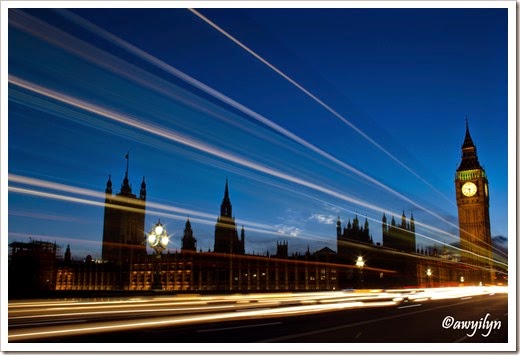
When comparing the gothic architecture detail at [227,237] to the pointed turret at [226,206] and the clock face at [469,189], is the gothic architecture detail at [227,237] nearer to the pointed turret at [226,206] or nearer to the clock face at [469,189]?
the pointed turret at [226,206]

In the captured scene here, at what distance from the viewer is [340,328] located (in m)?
10.6

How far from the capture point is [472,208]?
84000 mm

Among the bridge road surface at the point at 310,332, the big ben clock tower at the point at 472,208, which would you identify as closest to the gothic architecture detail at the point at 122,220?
the big ben clock tower at the point at 472,208

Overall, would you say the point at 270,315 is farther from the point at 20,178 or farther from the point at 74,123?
the point at 74,123

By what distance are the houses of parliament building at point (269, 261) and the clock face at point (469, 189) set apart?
164mm

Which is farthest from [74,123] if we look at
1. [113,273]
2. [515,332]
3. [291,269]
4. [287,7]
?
[113,273]

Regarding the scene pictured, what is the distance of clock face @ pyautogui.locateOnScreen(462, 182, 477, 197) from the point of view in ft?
273

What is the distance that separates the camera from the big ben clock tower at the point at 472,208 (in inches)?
3187

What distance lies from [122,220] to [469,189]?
62067mm

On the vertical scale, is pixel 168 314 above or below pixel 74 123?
below

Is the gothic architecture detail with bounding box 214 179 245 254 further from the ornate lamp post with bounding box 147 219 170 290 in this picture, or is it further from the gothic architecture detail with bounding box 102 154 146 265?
the ornate lamp post with bounding box 147 219 170 290

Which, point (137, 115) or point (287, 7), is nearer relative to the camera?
point (287, 7)

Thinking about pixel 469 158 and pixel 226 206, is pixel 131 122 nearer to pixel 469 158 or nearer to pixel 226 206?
pixel 226 206

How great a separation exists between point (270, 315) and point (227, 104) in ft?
19.4
